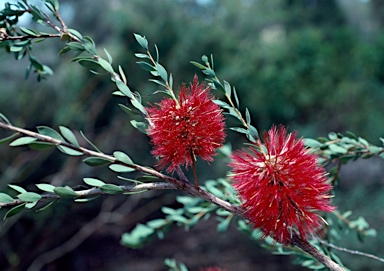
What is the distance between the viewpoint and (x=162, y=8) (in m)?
3.33

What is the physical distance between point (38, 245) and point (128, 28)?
1512 millimetres

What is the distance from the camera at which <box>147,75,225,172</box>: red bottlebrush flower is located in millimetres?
343

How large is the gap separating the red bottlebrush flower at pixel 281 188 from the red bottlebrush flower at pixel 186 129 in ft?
0.10

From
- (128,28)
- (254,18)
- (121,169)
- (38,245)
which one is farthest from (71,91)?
(254,18)

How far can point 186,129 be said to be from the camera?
0.34m

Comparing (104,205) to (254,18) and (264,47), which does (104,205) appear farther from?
(254,18)

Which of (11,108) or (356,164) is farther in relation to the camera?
(356,164)

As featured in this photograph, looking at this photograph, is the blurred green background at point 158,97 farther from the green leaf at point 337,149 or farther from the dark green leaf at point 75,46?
the dark green leaf at point 75,46

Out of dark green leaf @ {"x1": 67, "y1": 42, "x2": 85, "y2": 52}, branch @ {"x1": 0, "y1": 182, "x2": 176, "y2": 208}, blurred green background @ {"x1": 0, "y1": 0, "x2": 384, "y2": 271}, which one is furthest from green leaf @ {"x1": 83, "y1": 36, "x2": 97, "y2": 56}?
blurred green background @ {"x1": 0, "y1": 0, "x2": 384, "y2": 271}

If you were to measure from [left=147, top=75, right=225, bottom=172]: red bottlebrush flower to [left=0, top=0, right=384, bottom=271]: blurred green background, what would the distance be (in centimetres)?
199

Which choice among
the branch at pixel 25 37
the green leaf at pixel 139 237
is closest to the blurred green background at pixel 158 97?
the green leaf at pixel 139 237

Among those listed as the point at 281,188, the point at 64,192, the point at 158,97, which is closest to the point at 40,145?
the point at 64,192

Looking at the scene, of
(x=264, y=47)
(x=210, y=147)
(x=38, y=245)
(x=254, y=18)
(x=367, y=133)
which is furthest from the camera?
(x=254, y=18)

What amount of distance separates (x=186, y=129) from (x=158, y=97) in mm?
2225
